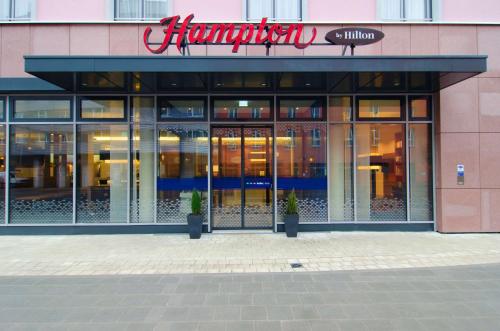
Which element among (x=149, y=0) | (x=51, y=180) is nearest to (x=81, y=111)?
(x=51, y=180)

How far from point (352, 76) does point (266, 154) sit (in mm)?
3227

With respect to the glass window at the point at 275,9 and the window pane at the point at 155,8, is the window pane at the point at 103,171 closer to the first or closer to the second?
the window pane at the point at 155,8

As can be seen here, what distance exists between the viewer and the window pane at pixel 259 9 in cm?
1023

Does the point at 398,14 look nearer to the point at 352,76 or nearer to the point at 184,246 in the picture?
the point at 352,76

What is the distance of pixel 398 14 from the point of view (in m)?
10.3

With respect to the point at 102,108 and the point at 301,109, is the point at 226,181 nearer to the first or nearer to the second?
the point at 301,109

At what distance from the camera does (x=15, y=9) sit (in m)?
10.1

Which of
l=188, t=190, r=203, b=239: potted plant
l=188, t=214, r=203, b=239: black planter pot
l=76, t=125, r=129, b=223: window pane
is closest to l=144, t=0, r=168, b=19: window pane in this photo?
l=76, t=125, r=129, b=223: window pane

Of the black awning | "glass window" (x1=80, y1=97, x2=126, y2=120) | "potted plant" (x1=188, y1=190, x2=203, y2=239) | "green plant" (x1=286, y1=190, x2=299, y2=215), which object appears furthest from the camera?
"glass window" (x1=80, y1=97, x2=126, y2=120)

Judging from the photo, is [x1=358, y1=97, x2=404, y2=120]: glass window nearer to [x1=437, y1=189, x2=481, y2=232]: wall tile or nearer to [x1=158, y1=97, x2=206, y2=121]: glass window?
[x1=437, y1=189, x2=481, y2=232]: wall tile

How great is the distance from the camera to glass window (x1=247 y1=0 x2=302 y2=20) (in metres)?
10.2

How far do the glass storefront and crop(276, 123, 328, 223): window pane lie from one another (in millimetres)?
30

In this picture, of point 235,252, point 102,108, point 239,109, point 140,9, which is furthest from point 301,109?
point 102,108

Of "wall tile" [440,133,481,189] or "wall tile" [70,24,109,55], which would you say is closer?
"wall tile" [440,133,481,189]
